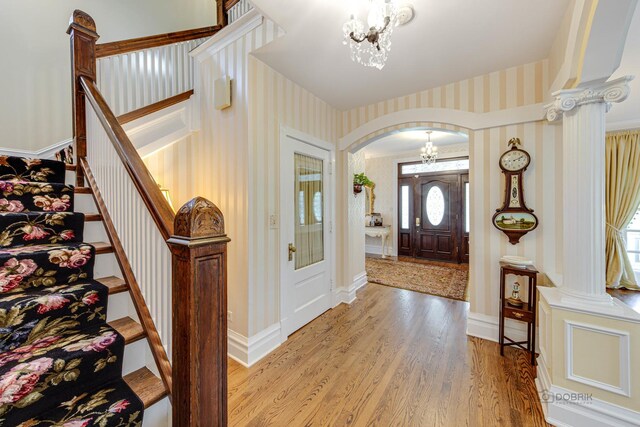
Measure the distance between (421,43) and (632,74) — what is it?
2.32 m

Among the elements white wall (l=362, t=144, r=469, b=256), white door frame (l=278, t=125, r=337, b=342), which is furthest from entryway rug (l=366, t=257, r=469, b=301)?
white door frame (l=278, t=125, r=337, b=342)

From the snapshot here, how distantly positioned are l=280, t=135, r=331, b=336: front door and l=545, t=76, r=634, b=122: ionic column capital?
2.21m

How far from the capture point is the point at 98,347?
1.06 metres

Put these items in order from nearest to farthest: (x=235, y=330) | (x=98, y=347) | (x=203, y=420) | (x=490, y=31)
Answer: (x=203, y=420)
(x=98, y=347)
(x=490, y=31)
(x=235, y=330)

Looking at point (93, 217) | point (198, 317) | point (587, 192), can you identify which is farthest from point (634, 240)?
point (93, 217)

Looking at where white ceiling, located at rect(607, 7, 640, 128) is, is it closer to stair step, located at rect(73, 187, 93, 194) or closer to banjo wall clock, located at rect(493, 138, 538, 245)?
banjo wall clock, located at rect(493, 138, 538, 245)

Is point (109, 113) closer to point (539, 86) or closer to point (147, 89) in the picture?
point (147, 89)

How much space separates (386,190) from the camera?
22.4ft

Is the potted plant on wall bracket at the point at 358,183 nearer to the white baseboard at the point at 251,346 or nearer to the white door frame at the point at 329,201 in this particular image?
the white door frame at the point at 329,201

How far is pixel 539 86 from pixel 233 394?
376 centimetres

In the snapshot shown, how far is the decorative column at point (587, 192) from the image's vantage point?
1.63 m

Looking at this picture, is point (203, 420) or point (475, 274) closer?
point (203, 420)

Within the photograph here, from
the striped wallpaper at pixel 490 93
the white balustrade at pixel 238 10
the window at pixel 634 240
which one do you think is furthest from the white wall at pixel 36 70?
the window at pixel 634 240

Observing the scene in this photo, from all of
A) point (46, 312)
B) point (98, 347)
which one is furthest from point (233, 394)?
point (46, 312)
